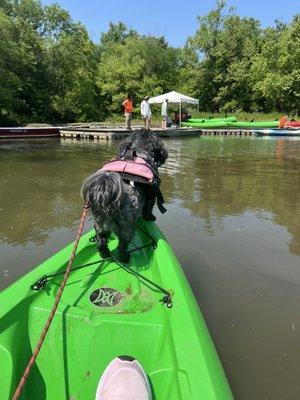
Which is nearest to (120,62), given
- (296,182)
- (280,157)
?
(280,157)

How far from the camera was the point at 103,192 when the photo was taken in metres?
3.05

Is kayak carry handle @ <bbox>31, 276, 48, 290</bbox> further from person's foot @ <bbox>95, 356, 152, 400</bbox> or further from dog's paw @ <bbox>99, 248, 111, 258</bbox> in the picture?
person's foot @ <bbox>95, 356, 152, 400</bbox>

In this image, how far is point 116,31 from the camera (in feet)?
185

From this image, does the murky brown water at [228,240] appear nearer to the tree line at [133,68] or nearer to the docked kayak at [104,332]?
the docked kayak at [104,332]

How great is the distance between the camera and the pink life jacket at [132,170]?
3598mm

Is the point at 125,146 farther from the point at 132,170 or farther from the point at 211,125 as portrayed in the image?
the point at 211,125

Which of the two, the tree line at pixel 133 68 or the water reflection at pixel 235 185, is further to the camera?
the tree line at pixel 133 68

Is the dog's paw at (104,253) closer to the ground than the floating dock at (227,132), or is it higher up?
higher up

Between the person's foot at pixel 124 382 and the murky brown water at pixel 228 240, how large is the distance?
92 centimetres

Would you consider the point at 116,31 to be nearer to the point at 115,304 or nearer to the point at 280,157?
the point at 280,157

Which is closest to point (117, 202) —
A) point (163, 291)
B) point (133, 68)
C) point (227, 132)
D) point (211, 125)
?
point (163, 291)

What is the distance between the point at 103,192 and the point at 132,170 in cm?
65

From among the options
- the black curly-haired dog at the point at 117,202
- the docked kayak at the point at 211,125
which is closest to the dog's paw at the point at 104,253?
the black curly-haired dog at the point at 117,202

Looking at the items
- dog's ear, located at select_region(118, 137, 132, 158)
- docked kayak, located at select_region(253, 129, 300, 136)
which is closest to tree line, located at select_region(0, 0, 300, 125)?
docked kayak, located at select_region(253, 129, 300, 136)
